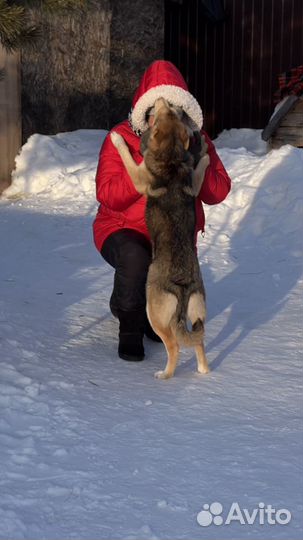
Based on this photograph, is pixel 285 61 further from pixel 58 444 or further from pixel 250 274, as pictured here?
pixel 58 444

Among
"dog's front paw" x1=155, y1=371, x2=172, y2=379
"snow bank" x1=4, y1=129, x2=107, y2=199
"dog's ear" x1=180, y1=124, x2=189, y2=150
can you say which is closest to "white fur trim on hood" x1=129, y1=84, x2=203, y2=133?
"dog's ear" x1=180, y1=124, x2=189, y2=150

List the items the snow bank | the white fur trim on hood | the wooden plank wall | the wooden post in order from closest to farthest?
the white fur trim on hood, the snow bank, the wooden post, the wooden plank wall

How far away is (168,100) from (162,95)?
0.14 ft

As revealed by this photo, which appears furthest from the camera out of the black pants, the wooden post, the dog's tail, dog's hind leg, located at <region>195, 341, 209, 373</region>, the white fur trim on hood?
the wooden post

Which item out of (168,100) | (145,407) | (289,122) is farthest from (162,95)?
(289,122)

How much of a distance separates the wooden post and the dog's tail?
5501mm

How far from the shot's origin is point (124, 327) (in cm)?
429

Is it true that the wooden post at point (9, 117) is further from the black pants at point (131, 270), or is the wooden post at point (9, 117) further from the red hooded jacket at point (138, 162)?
the black pants at point (131, 270)

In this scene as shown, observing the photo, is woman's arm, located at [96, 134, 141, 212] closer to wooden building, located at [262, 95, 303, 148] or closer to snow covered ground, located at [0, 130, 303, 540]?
snow covered ground, located at [0, 130, 303, 540]

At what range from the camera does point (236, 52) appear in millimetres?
11727

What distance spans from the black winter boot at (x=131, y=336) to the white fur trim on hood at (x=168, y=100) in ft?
3.29

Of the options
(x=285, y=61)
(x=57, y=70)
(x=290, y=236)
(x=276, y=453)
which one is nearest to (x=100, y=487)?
(x=276, y=453)

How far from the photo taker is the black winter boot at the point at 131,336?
4219 millimetres

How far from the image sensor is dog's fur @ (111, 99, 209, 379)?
3895 mm
